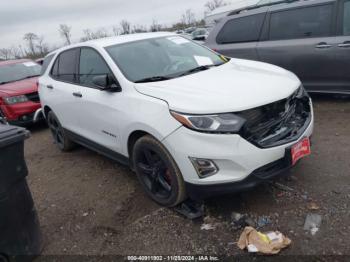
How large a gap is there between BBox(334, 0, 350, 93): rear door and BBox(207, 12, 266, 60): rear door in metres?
1.33

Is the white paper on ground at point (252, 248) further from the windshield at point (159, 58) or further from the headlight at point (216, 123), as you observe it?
the windshield at point (159, 58)

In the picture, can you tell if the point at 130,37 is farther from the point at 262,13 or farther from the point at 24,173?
the point at 262,13

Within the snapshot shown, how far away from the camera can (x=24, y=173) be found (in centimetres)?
269

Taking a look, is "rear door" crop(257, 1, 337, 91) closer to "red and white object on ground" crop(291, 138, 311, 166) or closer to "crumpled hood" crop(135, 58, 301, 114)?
"crumpled hood" crop(135, 58, 301, 114)

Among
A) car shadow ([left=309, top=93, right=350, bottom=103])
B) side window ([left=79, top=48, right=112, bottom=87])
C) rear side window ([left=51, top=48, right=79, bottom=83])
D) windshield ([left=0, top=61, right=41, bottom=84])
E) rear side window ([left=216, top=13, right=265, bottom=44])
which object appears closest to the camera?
side window ([left=79, top=48, right=112, bottom=87])

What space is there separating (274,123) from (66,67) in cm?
313

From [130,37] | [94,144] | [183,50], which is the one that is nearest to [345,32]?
[183,50]

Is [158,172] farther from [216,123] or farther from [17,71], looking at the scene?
[17,71]

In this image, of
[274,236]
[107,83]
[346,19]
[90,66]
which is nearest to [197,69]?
[107,83]

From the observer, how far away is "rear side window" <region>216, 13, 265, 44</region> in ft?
20.1

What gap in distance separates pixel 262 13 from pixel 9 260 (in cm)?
542

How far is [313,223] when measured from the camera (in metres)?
2.82

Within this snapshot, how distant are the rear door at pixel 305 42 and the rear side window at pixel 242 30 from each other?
0.18 meters

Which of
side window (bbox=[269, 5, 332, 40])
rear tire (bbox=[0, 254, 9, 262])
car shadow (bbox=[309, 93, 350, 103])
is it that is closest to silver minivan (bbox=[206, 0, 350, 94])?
side window (bbox=[269, 5, 332, 40])
